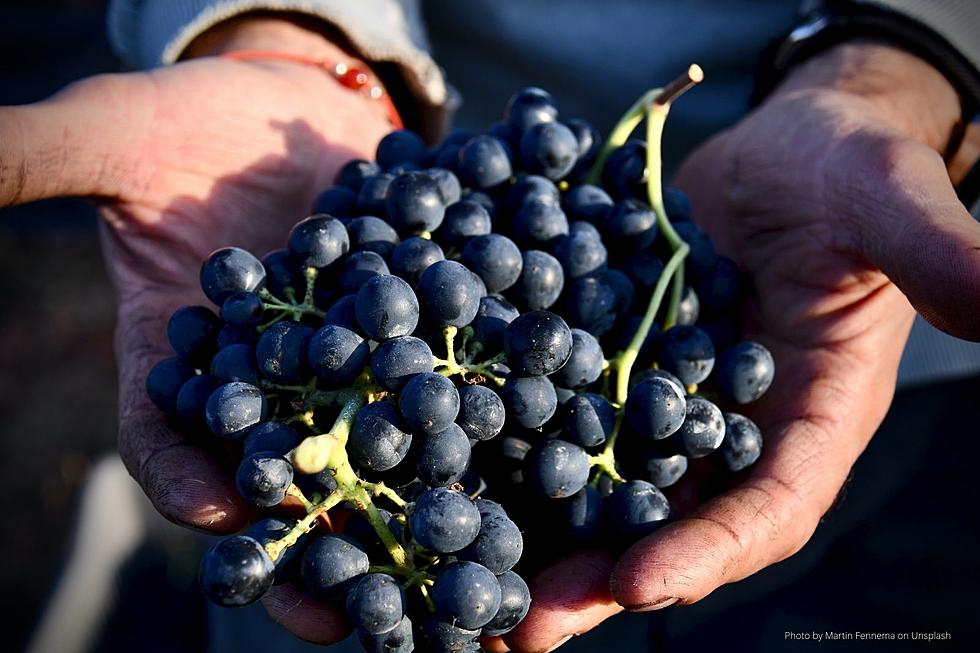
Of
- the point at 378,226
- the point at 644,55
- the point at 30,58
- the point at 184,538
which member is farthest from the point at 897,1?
the point at 30,58

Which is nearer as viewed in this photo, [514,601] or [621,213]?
[514,601]

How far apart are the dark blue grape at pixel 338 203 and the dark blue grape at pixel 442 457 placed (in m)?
0.76

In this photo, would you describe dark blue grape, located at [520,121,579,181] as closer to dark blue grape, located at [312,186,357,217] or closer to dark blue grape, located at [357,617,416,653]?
dark blue grape, located at [312,186,357,217]

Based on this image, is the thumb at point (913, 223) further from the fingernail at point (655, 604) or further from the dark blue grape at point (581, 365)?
the fingernail at point (655, 604)

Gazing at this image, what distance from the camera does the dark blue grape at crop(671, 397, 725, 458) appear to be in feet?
5.14

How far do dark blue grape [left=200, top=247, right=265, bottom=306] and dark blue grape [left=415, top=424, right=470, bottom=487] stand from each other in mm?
577

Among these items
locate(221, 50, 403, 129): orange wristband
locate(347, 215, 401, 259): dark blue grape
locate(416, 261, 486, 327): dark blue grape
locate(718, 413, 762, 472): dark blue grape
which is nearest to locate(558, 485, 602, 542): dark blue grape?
locate(718, 413, 762, 472): dark blue grape

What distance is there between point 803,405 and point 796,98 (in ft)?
3.30

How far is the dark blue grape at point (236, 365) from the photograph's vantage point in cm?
151

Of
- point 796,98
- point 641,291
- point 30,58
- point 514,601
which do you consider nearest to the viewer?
point 514,601

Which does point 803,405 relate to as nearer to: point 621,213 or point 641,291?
point 641,291

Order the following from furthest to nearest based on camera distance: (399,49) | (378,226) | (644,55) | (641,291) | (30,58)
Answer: (30,58) < (644,55) < (399,49) < (641,291) < (378,226)

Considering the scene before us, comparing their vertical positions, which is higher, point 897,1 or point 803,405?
point 897,1

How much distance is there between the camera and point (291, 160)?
235cm
